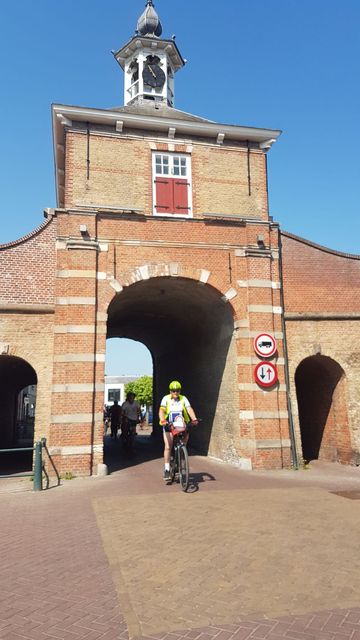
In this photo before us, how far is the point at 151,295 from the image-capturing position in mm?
13453

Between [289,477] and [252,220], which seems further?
[252,220]

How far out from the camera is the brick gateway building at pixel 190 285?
10.9 metres

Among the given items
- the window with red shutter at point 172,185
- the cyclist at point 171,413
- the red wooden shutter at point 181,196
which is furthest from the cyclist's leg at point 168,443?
the red wooden shutter at point 181,196

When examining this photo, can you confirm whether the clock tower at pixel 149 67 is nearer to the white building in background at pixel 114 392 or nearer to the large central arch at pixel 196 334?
the large central arch at pixel 196 334

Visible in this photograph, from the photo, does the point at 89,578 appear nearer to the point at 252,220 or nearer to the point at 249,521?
the point at 249,521

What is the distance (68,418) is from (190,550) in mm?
6176

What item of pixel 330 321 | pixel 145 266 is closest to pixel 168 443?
pixel 145 266

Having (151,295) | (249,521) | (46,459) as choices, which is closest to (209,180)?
(151,295)

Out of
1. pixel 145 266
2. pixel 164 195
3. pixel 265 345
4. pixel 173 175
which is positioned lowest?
pixel 265 345

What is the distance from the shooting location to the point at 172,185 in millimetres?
12555

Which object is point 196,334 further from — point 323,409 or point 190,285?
point 323,409

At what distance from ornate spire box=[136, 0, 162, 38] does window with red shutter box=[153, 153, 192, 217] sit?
10.8m

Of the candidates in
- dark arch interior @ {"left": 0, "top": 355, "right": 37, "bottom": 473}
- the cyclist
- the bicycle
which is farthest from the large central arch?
dark arch interior @ {"left": 0, "top": 355, "right": 37, "bottom": 473}

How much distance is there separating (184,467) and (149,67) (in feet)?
55.9
